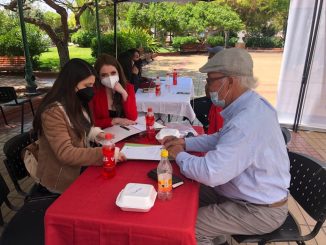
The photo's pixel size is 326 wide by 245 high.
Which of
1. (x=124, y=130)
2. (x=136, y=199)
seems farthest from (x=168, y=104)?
(x=136, y=199)

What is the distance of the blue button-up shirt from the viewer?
1401 mm

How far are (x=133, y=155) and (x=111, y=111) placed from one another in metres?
1.14

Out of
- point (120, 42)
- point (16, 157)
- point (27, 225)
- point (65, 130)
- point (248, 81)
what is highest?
point (120, 42)

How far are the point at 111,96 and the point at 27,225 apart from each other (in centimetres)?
156

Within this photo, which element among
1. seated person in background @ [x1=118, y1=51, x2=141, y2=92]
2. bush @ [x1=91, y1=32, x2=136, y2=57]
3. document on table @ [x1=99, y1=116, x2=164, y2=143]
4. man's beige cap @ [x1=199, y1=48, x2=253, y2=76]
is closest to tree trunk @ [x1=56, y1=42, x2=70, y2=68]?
bush @ [x1=91, y1=32, x2=136, y2=57]

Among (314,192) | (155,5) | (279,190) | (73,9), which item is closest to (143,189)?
(279,190)

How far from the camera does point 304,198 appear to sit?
1.83 metres

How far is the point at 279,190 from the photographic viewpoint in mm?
1591

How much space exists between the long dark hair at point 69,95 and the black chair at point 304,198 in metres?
1.26

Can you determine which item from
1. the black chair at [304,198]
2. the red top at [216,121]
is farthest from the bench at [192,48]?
the black chair at [304,198]

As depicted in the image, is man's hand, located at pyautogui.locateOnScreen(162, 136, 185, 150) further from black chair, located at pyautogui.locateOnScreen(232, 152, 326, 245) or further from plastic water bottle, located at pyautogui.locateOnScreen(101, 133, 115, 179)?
black chair, located at pyautogui.locateOnScreen(232, 152, 326, 245)

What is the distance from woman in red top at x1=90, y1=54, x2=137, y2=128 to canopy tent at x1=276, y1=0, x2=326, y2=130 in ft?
10.2

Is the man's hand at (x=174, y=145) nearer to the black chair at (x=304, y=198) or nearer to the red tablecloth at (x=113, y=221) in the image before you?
the red tablecloth at (x=113, y=221)

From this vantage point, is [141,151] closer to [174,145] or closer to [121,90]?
[174,145]
